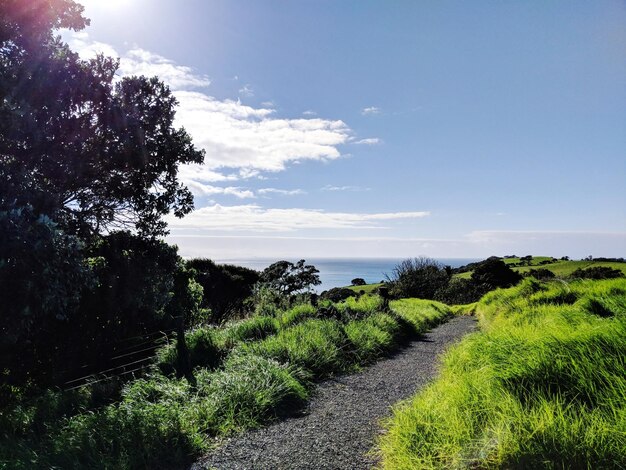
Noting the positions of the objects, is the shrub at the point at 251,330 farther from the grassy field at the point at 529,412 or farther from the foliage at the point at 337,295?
the foliage at the point at 337,295

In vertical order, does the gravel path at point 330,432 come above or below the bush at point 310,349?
below

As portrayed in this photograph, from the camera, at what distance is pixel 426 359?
27.6 ft

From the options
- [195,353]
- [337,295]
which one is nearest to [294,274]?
[337,295]

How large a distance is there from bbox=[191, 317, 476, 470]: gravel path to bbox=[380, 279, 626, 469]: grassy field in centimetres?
45

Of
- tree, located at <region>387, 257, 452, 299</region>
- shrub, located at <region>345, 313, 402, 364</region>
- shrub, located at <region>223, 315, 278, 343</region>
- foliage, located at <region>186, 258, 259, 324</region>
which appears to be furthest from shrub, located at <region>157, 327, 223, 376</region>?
tree, located at <region>387, 257, 452, 299</region>

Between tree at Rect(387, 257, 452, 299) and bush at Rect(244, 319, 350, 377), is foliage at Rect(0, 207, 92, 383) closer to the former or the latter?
bush at Rect(244, 319, 350, 377)

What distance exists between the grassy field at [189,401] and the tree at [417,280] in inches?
842

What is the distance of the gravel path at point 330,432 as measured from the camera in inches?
152

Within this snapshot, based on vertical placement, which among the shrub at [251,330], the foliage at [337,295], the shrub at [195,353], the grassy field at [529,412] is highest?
the grassy field at [529,412]

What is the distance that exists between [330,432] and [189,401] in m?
1.92

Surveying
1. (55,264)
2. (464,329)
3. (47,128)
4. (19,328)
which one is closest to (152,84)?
(47,128)

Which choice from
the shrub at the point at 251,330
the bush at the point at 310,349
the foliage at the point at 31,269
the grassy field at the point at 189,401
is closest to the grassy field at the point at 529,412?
the grassy field at the point at 189,401

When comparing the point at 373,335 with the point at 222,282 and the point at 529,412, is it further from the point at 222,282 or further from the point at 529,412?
the point at 222,282

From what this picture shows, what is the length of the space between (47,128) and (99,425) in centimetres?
531
